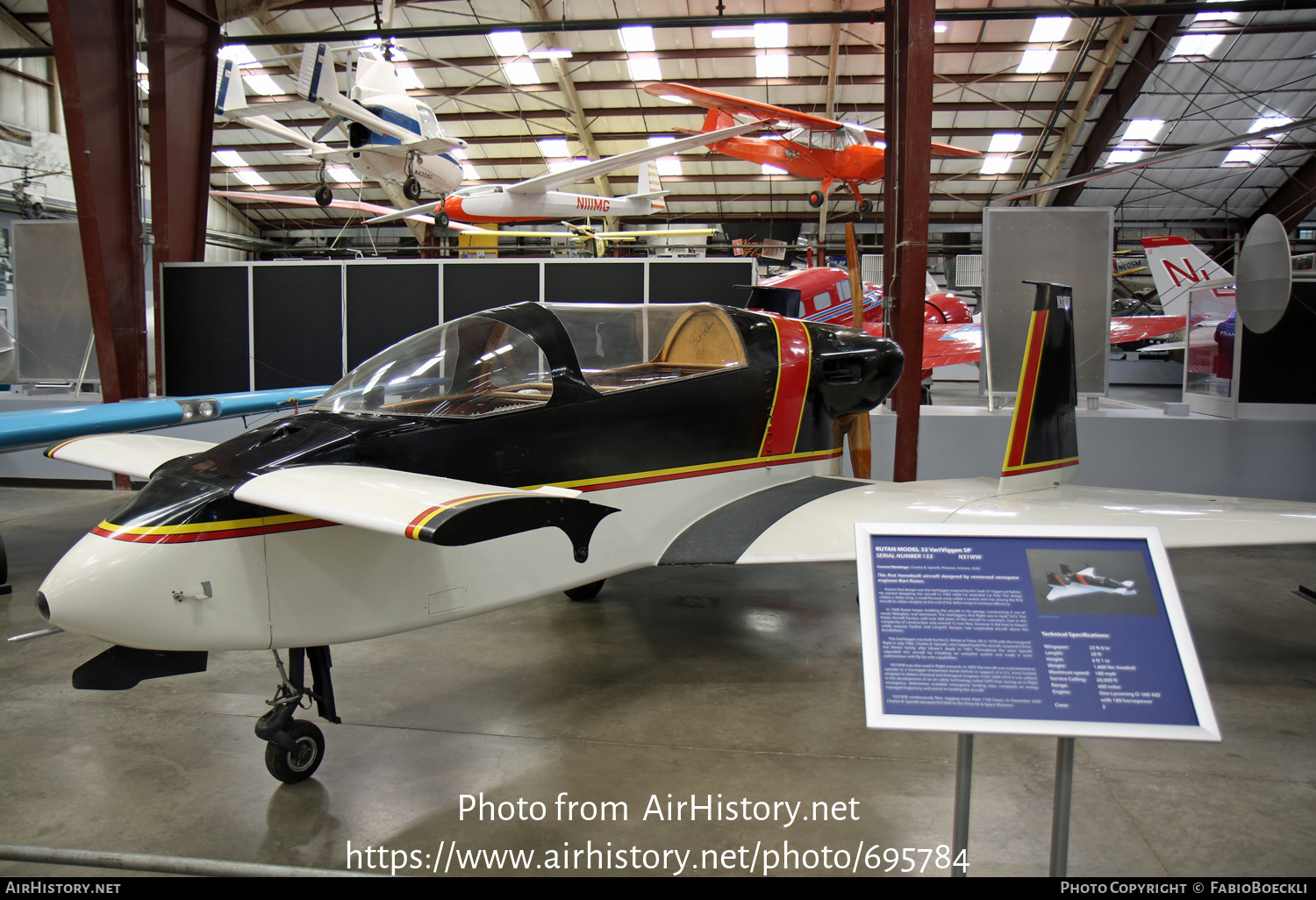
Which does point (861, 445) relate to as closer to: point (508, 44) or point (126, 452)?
point (126, 452)

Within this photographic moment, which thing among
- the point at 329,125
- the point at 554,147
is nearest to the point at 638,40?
the point at 554,147

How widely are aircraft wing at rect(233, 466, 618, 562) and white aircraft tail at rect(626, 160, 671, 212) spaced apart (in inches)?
655

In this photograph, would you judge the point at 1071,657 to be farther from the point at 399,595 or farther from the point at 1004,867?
the point at 399,595

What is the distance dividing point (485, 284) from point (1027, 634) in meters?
8.50

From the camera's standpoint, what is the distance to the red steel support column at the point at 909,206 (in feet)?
21.4

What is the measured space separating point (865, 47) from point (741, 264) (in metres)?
10.9

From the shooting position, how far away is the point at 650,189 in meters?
19.0

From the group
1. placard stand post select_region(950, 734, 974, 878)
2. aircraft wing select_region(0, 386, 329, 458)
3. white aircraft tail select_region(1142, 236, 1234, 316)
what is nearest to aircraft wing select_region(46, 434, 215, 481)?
aircraft wing select_region(0, 386, 329, 458)

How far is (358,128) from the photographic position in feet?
39.7

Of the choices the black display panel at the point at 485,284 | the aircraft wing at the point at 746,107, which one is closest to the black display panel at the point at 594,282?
the black display panel at the point at 485,284

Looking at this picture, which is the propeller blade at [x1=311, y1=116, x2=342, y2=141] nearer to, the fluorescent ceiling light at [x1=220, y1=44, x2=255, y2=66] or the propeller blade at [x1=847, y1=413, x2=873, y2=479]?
the fluorescent ceiling light at [x1=220, y1=44, x2=255, y2=66]

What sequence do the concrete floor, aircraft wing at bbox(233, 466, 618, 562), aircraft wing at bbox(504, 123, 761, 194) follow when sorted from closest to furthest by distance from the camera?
aircraft wing at bbox(233, 466, 618, 562)
the concrete floor
aircraft wing at bbox(504, 123, 761, 194)

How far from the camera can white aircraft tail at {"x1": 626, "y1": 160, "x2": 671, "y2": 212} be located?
1834 cm

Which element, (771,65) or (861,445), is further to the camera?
(771,65)
